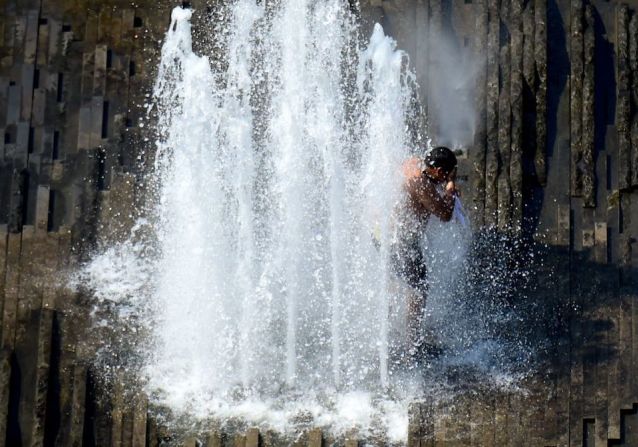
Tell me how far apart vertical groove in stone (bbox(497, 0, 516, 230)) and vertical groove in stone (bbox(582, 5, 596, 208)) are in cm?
70

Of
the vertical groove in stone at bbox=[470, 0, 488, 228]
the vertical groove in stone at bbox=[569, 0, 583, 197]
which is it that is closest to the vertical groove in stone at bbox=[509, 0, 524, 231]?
the vertical groove in stone at bbox=[470, 0, 488, 228]

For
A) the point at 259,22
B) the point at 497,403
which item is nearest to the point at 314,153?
the point at 259,22

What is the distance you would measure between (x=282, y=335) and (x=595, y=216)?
3035 millimetres

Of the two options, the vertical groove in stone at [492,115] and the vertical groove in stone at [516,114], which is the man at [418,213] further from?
the vertical groove in stone at [516,114]

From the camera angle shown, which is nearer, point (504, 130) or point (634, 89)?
point (504, 130)

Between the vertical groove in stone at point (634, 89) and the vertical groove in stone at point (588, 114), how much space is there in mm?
367

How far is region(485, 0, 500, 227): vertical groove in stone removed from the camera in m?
10.2

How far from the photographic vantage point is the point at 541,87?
1053cm

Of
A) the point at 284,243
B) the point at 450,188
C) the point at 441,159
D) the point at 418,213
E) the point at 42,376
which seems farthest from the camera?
the point at 284,243

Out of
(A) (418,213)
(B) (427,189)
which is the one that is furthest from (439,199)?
(A) (418,213)

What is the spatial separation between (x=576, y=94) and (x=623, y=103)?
448 mm

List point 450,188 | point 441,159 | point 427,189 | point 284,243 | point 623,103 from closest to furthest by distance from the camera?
point 441,159 → point 450,188 → point 427,189 → point 284,243 → point 623,103

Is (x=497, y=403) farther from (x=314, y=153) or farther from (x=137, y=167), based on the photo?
(x=137, y=167)

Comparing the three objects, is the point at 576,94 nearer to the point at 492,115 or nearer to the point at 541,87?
the point at 541,87
